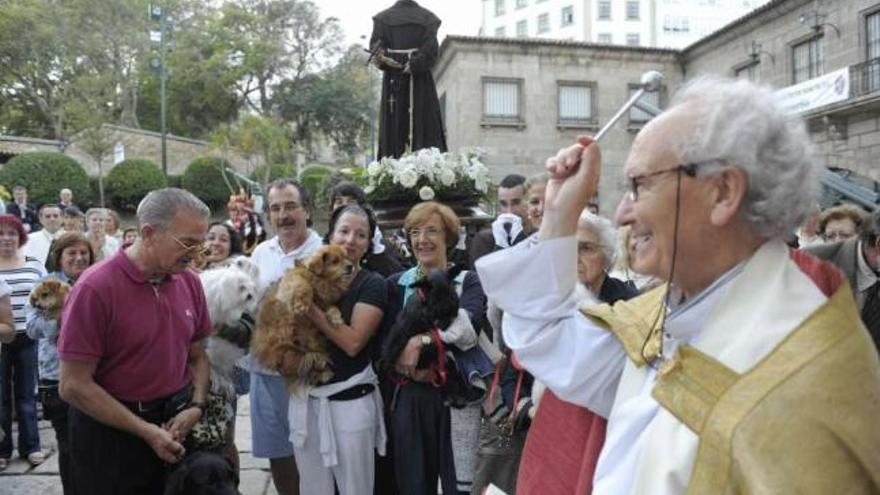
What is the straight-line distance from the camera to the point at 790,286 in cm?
129

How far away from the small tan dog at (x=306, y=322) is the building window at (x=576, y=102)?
2451cm

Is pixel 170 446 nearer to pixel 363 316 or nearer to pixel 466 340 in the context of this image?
pixel 363 316

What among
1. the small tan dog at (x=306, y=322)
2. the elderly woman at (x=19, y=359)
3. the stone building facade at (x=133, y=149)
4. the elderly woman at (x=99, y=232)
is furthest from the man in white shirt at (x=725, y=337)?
the stone building facade at (x=133, y=149)

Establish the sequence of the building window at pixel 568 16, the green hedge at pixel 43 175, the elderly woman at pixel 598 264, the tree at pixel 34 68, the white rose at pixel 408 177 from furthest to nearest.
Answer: the building window at pixel 568 16 < the tree at pixel 34 68 < the green hedge at pixel 43 175 < the white rose at pixel 408 177 < the elderly woman at pixel 598 264

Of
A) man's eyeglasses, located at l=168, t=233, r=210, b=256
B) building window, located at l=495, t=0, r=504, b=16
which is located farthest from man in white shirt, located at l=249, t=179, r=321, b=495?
building window, located at l=495, t=0, r=504, b=16

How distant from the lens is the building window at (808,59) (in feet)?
73.0

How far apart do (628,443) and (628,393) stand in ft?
0.43

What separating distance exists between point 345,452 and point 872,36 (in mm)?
22595

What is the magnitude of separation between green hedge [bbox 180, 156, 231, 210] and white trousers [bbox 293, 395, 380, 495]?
28225 millimetres

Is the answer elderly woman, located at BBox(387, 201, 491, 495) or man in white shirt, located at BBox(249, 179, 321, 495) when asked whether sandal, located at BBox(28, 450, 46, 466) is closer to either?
man in white shirt, located at BBox(249, 179, 321, 495)

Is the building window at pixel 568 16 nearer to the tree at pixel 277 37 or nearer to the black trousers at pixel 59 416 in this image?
the tree at pixel 277 37

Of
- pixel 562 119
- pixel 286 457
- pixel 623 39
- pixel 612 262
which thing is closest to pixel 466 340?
pixel 612 262

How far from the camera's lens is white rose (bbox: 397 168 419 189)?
16.3 ft

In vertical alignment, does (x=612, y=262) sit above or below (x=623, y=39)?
below
